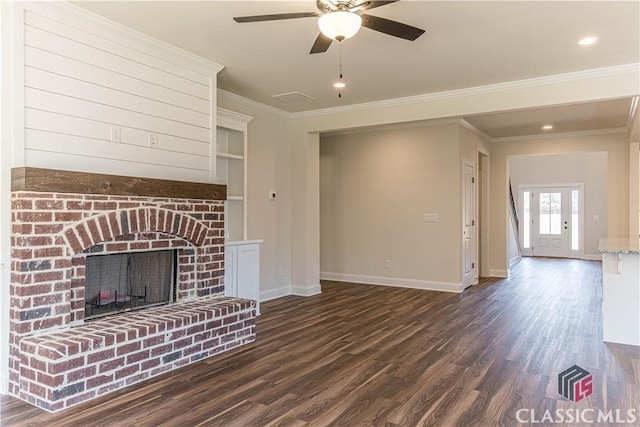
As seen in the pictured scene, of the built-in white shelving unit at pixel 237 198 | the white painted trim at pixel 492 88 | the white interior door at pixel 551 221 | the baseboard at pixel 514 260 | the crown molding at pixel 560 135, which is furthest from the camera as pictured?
the white interior door at pixel 551 221

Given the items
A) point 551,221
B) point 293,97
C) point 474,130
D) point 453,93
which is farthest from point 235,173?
point 551,221

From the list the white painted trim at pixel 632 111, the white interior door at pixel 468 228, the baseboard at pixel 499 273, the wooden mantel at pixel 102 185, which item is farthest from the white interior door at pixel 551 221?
the wooden mantel at pixel 102 185

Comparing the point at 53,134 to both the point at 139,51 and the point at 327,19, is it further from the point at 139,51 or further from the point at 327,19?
the point at 327,19

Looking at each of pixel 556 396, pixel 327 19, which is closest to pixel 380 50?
pixel 327 19

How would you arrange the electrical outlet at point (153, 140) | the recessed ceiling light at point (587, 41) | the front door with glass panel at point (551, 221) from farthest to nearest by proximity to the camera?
1. the front door with glass panel at point (551, 221)
2. the electrical outlet at point (153, 140)
3. the recessed ceiling light at point (587, 41)

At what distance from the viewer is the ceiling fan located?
2449mm

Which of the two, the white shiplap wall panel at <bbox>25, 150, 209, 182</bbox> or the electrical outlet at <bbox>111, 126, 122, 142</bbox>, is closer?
the white shiplap wall panel at <bbox>25, 150, 209, 182</bbox>

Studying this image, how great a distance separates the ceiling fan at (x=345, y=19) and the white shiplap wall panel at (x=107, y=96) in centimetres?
139

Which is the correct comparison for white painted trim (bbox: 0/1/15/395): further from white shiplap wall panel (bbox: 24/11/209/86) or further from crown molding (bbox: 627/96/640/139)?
crown molding (bbox: 627/96/640/139)

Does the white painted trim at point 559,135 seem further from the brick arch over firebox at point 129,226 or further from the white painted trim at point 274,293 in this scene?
the brick arch over firebox at point 129,226

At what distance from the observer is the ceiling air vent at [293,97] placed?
5.23 meters

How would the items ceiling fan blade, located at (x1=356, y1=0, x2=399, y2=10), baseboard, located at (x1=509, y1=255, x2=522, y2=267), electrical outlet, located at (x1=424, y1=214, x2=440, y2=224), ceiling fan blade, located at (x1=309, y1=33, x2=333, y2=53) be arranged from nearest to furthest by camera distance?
ceiling fan blade, located at (x1=356, y1=0, x2=399, y2=10) → ceiling fan blade, located at (x1=309, y1=33, x2=333, y2=53) → electrical outlet, located at (x1=424, y1=214, x2=440, y2=224) → baseboard, located at (x1=509, y1=255, x2=522, y2=267)

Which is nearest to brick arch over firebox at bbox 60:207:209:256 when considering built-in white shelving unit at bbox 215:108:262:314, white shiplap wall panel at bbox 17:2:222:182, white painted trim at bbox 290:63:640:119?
white shiplap wall panel at bbox 17:2:222:182

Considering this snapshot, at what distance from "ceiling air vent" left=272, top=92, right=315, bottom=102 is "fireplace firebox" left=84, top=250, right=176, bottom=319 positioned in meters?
2.45
